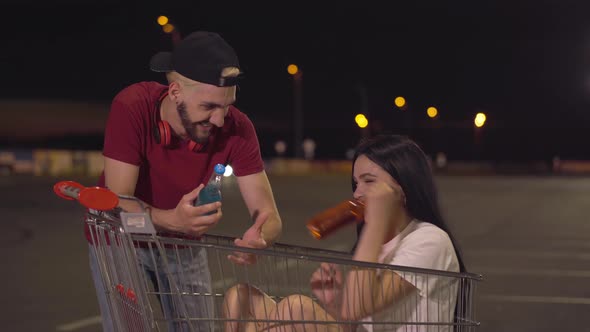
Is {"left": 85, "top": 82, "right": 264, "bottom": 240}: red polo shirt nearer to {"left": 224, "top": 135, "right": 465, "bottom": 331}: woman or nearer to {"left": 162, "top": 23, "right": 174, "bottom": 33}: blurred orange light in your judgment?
{"left": 224, "top": 135, "right": 465, "bottom": 331}: woman

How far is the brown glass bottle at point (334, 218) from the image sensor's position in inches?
135

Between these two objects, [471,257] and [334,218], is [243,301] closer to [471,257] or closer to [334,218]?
[334,218]

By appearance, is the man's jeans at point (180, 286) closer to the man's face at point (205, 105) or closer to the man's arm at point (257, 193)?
the man's arm at point (257, 193)

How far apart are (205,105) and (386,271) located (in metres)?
0.88

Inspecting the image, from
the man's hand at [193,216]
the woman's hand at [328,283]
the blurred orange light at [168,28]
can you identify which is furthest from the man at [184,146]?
the blurred orange light at [168,28]

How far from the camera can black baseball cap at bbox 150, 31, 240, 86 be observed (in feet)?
11.9

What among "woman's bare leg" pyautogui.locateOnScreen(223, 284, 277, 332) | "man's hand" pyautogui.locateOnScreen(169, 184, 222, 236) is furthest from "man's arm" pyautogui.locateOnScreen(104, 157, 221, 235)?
"woman's bare leg" pyautogui.locateOnScreen(223, 284, 277, 332)

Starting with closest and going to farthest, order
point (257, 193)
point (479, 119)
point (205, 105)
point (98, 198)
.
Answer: point (98, 198)
point (205, 105)
point (257, 193)
point (479, 119)

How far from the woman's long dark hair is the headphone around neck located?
1.99ft

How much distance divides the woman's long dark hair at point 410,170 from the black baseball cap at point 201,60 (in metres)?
0.56

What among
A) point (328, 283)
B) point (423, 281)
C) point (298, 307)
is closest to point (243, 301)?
point (298, 307)

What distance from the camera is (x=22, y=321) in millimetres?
7602

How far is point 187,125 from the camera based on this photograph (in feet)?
12.2

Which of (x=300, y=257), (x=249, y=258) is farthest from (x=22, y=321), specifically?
(x=300, y=257)
